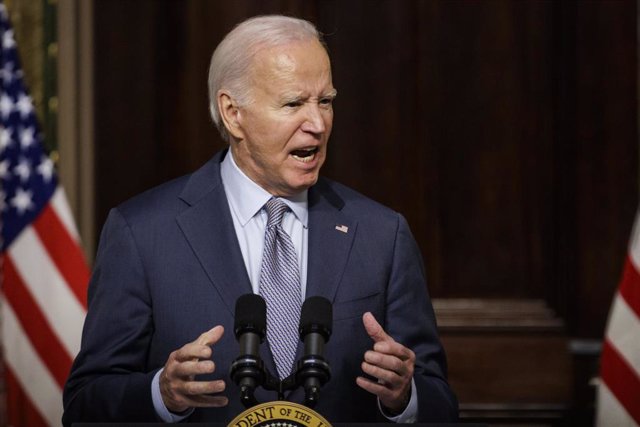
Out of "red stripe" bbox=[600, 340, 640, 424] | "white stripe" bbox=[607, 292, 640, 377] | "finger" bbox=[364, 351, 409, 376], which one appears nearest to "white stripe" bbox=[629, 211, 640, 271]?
"white stripe" bbox=[607, 292, 640, 377]

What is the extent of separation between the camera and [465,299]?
470 centimetres

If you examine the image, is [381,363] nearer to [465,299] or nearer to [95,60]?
[465,299]

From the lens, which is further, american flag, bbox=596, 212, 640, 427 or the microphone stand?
american flag, bbox=596, 212, 640, 427

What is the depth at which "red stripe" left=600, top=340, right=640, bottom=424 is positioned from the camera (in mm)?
3936

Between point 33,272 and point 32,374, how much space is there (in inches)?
14.4

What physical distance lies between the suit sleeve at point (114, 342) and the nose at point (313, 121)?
492mm

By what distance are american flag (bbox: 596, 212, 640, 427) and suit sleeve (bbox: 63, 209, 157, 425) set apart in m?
1.88

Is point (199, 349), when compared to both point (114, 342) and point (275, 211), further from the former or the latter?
point (275, 211)

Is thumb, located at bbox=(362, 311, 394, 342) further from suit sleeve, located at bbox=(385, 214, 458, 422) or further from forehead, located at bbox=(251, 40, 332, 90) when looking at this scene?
forehead, located at bbox=(251, 40, 332, 90)

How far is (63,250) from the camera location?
4242 millimetres

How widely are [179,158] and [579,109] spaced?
5.32 ft

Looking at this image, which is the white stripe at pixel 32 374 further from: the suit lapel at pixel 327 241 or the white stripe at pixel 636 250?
the white stripe at pixel 636 250

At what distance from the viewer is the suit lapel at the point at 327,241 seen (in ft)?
9.09

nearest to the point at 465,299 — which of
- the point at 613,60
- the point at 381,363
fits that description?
the point at 613,60
